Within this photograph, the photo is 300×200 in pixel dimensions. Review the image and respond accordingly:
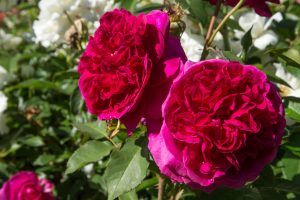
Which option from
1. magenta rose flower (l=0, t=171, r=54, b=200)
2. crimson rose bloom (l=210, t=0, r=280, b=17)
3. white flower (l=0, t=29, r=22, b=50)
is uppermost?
crimson rose bloom (l=210, t=0, r=280, b=17)

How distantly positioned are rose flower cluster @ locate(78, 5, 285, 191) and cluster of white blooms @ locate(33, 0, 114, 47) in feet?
3.17

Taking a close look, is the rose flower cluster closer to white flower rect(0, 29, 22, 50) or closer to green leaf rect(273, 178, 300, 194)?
green leaf rect(273, 178, 300, 194)

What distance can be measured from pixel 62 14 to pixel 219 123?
1.23 metres

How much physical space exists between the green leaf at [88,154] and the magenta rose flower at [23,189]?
1.85ft

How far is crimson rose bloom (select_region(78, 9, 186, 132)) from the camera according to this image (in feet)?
2.81

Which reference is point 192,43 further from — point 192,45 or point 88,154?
point 88,154

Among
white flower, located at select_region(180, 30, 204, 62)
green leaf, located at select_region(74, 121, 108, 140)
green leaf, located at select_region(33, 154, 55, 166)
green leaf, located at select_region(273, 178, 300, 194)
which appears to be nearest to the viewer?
Answer: green leaf, located at select_region(273, 178, 300, 194)

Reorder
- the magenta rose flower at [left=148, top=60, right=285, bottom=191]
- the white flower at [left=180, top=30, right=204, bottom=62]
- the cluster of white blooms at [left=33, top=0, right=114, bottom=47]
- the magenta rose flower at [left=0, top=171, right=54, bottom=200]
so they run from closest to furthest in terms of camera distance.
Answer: the magenta rose flower at [left=148, top=60, right=285, bottom=191] → the white flower at [left=180, top=30, right=204, bottom=62] → the magenta rose flower at [left=0, top=171, right=54, bottom=200] → the cluster of white blooms at [left=33, top=0, right=114, bottom=47]

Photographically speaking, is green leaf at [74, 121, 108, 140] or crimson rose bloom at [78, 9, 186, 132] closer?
crimson rose bloom at [78, 9, 186, 132]

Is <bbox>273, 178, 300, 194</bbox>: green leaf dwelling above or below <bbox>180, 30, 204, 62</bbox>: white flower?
below

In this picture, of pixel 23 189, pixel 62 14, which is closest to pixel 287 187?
pixel 23 189

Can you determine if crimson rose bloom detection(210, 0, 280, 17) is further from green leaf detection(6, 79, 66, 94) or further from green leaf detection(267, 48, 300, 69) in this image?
green leaf detection(6, 79, 66, 94)

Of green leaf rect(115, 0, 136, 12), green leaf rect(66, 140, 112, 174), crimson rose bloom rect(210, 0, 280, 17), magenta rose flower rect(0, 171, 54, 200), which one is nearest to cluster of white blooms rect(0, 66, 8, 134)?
magenta rose flower rect(0, 171, 54, 200)

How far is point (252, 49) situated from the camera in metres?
1.59
